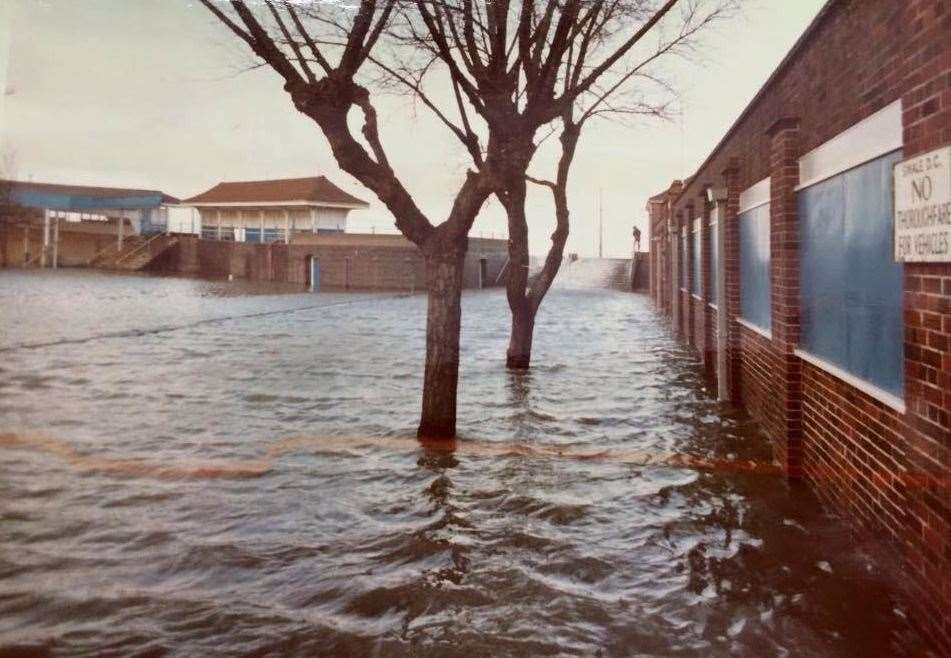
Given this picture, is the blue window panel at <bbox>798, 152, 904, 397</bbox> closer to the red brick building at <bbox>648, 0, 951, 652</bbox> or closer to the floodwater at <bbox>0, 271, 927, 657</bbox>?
the red brick building at <bbox>648, 0, 951, 652</bbox>

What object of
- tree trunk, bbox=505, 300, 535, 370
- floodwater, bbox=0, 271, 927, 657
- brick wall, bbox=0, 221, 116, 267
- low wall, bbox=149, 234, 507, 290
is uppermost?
brick wall, bbox=0, 221, 116, 267

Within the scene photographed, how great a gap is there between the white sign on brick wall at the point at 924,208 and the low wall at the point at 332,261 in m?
39.0

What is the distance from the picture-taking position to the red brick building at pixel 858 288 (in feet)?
10.6

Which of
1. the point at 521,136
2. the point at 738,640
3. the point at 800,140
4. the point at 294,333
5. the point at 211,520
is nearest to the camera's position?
the point at 738,640

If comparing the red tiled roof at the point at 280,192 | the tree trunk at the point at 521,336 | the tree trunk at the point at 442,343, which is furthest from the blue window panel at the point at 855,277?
the red tiled roof at the point at 280,192

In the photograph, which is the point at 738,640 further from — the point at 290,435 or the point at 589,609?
the point at 290,435

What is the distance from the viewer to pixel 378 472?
6477 millimetres

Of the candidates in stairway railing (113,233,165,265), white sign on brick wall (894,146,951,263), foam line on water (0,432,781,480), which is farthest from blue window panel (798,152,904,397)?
stairway railing (113,233,165,265)

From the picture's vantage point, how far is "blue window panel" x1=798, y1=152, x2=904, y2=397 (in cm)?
411

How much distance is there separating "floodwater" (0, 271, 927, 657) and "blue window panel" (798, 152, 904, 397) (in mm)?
1073

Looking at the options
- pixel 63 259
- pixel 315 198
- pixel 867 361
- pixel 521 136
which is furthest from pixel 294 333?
pixel 63 259

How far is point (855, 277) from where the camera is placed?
4727mm

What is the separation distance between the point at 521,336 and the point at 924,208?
9302mm

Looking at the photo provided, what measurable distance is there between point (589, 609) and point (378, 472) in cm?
298
